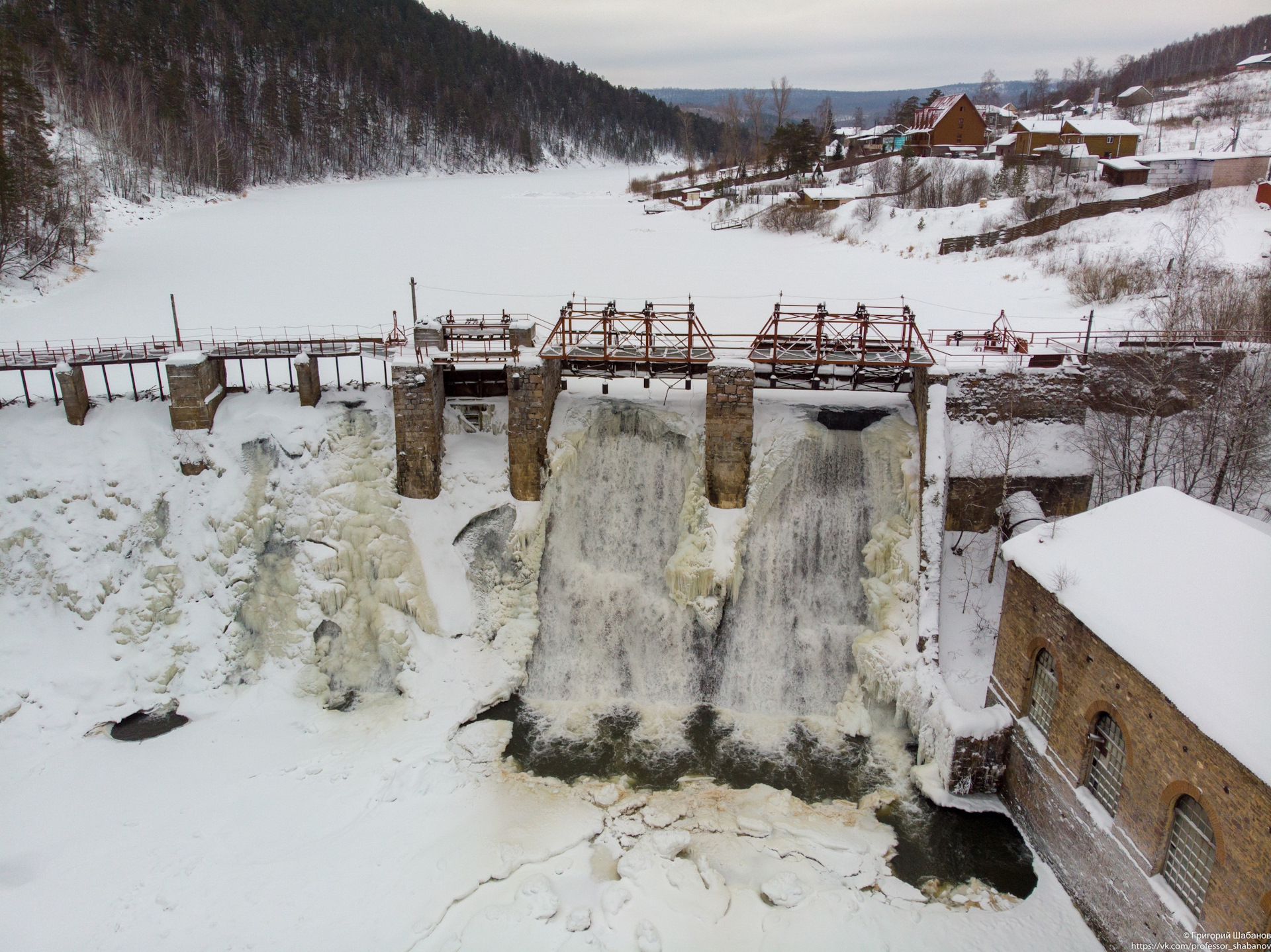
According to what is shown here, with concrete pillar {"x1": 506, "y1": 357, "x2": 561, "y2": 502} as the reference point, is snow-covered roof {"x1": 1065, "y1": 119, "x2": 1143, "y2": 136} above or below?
above

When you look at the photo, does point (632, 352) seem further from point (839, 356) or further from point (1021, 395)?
point (1021, 395)

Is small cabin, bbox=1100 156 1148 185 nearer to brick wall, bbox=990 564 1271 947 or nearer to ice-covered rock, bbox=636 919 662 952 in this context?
brick wall, bbox=990 564 1271 947

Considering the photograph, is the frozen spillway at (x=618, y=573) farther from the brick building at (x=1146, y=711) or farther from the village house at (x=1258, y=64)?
the village house at (x=1258, y=64)

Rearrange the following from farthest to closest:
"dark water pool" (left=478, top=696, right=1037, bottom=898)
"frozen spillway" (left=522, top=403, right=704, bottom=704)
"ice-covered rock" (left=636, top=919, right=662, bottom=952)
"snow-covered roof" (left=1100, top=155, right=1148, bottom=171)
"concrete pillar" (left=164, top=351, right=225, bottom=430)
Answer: "snow-covered roof" (left=1100, top=155, right=1148, bottom=171), "concrete pillar" (left=164, top=351, right=225, bottom=430), "frozen spillway" (left=522, top=403, right=704, bottom=704), "dark water pool" (left=478, top=696, right=1037, bottom=898), "ice-covered rock" (left=636, top=919, right=662, bottom=952)

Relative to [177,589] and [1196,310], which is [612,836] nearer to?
[177,589]

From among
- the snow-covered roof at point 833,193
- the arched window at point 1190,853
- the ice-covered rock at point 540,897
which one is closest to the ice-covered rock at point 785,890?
the ice-covered rock at point 540,897

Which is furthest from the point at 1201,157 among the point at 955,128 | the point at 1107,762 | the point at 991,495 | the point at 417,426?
the point at 417,426

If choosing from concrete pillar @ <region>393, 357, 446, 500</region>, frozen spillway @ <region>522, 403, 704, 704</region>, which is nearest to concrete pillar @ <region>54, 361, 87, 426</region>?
concrete pillar @ <region>393, 357, 446, 500</region>
